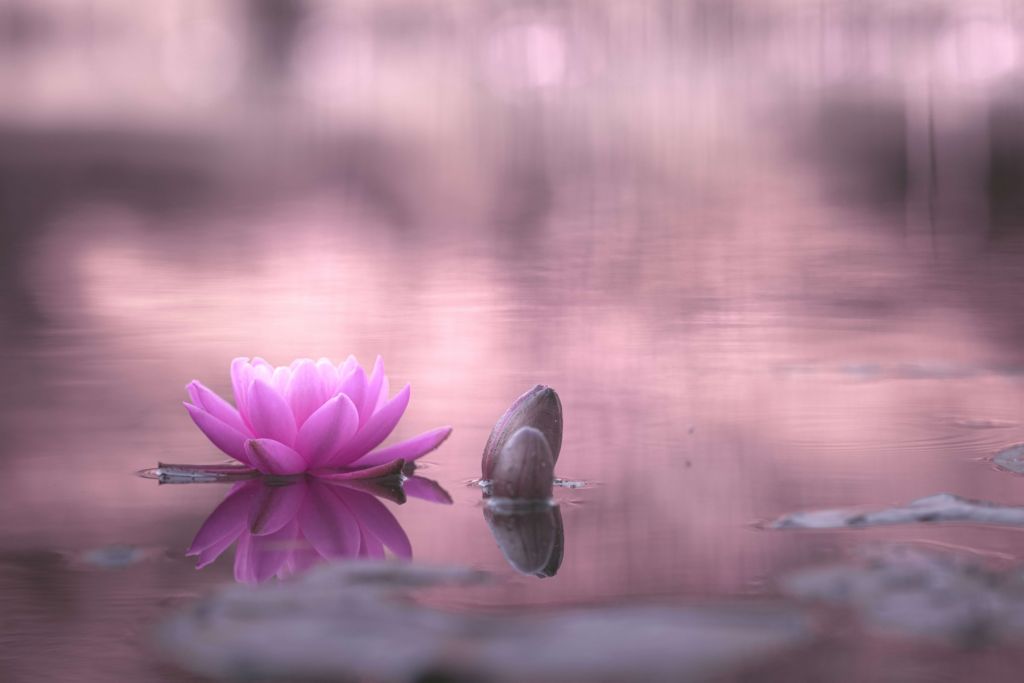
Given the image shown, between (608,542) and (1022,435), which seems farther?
(1022,435)

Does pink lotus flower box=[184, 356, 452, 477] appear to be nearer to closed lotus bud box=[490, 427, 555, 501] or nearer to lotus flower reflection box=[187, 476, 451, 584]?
lotus flower reflection box=[187, 476, 451, 584]

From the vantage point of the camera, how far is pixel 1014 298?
304cm

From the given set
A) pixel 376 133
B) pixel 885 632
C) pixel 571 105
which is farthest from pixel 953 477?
pixel 571 105

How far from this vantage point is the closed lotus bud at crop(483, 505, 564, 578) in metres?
1.10

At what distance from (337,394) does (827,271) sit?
245 centimetres

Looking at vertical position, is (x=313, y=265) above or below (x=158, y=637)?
above

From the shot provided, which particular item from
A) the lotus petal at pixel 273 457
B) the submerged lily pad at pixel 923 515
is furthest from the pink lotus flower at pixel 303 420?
the submerged lily pad at pixel 923 515

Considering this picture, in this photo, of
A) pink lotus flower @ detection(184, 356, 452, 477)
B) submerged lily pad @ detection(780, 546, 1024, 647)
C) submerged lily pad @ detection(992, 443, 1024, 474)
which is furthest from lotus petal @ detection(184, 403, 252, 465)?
submerged lily pad @ detection(992, 443, 1024, 474)

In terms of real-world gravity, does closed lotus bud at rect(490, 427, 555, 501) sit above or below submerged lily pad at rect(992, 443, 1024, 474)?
above

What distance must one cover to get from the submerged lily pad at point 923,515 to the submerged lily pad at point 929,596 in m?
0.17

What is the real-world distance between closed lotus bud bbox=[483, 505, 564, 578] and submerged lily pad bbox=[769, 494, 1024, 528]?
8.5 inches

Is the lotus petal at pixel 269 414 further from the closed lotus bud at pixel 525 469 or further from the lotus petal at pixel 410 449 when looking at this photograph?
the closed lotus bud at pixel 525 469

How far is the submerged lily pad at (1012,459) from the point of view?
4.67 feet

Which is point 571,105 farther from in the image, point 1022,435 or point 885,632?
point 885,632
